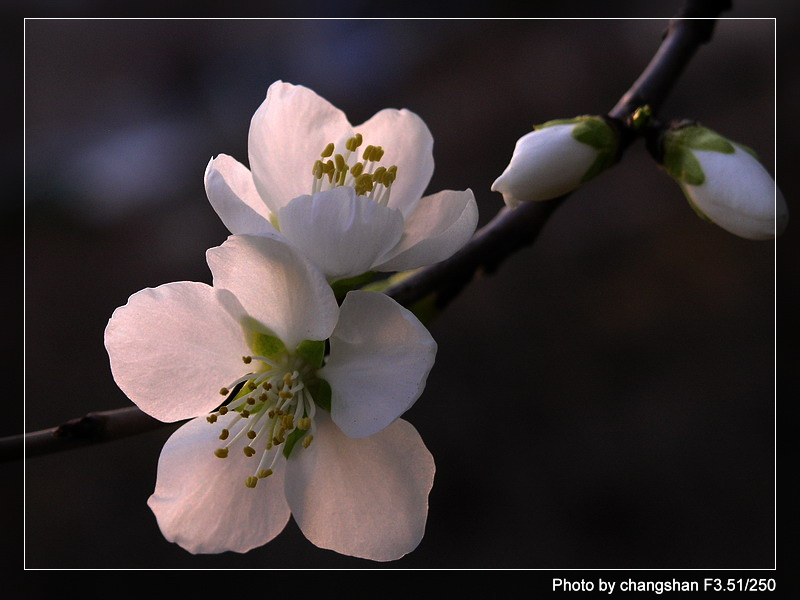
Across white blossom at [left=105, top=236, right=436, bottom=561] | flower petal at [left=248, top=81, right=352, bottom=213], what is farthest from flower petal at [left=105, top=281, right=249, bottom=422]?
flower petal at [left=248, top=81, right=352, bottom=213]

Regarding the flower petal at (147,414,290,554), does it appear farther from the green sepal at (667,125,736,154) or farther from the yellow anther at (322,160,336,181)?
the green sepal at (667,125,736,154)

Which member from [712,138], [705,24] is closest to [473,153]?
[705,24]

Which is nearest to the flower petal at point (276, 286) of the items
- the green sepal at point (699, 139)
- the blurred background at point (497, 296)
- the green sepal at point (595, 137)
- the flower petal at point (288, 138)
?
the flower petal at point (288, 138)

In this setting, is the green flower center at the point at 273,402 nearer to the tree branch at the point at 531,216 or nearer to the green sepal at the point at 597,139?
the tree branch at the point at 531,216

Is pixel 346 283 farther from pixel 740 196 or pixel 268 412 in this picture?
pixel 740 196

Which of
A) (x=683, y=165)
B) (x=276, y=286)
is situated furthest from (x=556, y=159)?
(x=276, y=286)
